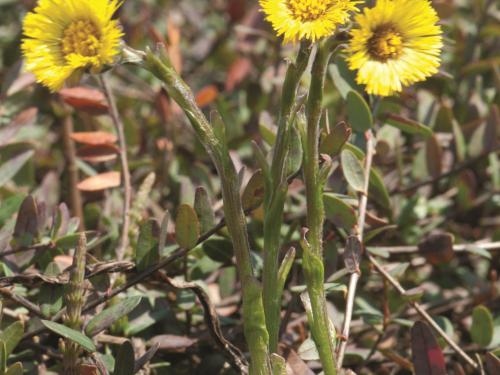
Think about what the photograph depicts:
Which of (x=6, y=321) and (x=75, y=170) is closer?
(x=6, y=321)

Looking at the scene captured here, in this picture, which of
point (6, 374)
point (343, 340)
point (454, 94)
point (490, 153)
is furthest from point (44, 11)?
point (454, 94)

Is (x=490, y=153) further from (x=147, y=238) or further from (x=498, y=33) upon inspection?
(x=147, y=238)

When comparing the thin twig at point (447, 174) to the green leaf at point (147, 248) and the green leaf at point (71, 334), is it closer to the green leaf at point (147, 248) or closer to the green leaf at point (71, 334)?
the green leaf at point (147, 248)

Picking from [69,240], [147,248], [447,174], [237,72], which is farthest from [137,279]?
[237,72]

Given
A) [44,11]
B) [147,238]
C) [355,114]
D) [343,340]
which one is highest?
[44,11]

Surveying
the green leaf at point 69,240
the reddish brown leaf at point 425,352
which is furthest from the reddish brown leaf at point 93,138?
the reddish brown leaf at point 425,352

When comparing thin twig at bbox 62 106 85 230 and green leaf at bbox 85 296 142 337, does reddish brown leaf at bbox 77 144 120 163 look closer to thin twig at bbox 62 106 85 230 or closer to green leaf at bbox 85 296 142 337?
thin twig at bbox 62 106 85 230

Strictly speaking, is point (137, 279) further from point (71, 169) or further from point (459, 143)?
point (459, 143)
